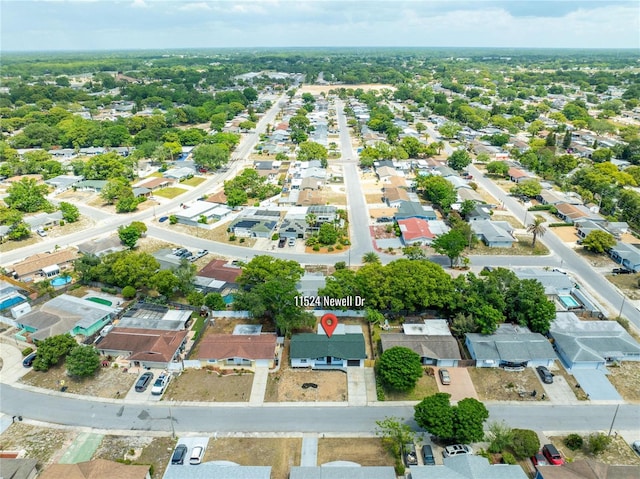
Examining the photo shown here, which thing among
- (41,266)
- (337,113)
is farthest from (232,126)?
(41,266)

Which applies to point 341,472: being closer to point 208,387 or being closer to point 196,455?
point 196,455

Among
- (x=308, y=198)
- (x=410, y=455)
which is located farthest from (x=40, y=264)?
(x=410, y=455)

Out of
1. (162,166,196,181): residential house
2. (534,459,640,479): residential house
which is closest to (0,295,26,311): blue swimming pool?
(162,166,196,181): residential house

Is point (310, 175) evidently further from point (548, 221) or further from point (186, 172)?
point (548, 221)

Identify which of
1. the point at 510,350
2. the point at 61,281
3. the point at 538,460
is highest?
the point at 510,350

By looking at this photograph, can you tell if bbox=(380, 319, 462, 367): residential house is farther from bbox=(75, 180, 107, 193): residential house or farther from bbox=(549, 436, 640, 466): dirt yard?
bbox=(75, 180, 107, 193): residential house
